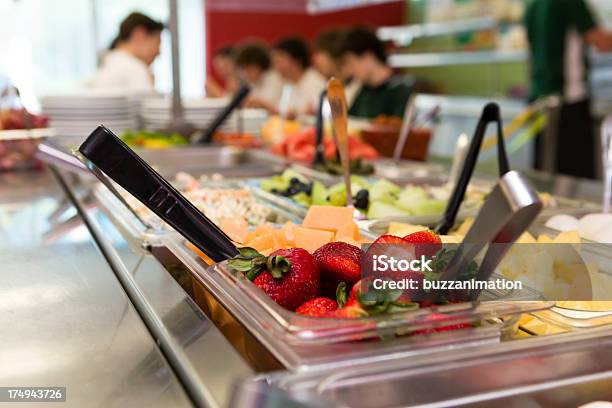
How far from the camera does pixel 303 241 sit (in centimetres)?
113

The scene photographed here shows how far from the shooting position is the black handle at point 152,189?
2.95 ft

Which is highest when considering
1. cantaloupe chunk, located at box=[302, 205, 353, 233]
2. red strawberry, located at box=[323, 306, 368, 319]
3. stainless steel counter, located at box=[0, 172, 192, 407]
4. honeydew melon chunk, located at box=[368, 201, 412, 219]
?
cantaloupe chunk, located at box=[302, 205, 353, 233]

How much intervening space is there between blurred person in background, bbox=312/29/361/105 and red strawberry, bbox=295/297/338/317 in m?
4.53

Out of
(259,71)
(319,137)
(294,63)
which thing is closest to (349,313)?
(319,137)

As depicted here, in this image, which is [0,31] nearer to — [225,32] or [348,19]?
[225,32]

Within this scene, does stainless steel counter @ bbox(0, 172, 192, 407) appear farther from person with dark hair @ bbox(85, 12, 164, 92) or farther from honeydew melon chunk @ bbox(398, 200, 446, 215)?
person with dark hair @ bbox(85, 12, 164, 92)

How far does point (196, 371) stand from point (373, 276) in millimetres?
221

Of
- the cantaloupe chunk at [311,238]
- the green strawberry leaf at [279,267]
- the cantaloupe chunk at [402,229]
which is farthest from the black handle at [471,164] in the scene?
the green strawberry leaf at [279,267]

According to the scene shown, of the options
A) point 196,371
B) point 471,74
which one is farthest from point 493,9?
point 196,371

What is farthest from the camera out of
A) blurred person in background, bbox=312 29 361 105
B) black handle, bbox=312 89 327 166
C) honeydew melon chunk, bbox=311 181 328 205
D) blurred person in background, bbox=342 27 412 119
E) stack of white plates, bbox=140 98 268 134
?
blurred person in background, bbox=312 29 361 105

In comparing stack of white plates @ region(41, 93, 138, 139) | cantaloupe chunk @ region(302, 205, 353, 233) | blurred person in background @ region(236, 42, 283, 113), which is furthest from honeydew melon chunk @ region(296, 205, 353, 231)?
blurred person in background @ region(236, 42, 283, 113)

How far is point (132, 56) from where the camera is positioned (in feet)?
15.5

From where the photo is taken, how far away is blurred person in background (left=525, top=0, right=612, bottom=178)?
4.54 m

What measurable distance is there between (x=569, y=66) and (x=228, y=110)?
2763 mm
